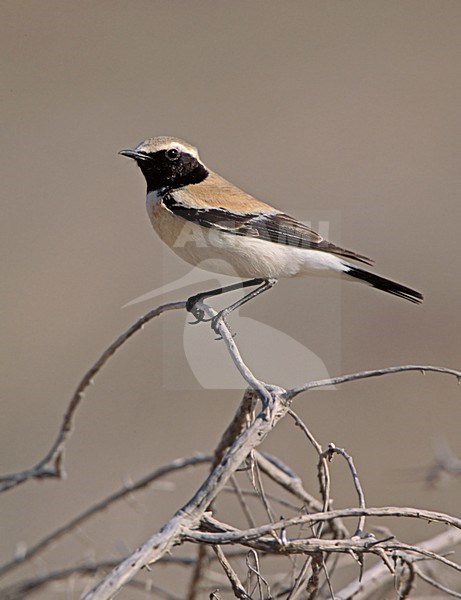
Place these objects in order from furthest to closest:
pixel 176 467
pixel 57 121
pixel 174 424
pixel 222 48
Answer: pixel 222 48 < pixel 57 121 < pixel 174 424 < pixel 176 467

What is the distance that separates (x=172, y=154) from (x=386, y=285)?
3.25 feet

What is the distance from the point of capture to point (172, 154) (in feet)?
11.4

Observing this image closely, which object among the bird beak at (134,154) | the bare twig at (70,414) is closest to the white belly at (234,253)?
the bird beak at (134,154)

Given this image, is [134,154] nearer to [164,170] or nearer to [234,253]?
[164,170]

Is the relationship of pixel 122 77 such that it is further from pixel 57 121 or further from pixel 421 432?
pixel 421 432

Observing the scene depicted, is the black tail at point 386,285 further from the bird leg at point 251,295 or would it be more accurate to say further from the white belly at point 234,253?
the bird leg at point 251,295

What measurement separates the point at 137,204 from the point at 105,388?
2.36 m

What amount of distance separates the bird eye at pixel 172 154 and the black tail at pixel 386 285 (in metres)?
0.82

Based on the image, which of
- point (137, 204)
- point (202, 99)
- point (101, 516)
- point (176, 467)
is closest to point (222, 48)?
point (202, 99)

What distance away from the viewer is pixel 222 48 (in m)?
11.6

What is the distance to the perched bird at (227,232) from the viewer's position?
3.23 m

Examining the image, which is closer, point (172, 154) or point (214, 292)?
point (214, 292)

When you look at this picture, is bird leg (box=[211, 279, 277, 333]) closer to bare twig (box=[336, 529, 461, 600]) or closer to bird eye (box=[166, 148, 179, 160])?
bird eye (box=[166, 148, 179, 160])

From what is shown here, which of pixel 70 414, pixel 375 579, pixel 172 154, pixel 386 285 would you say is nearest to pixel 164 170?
pixel 172 154
